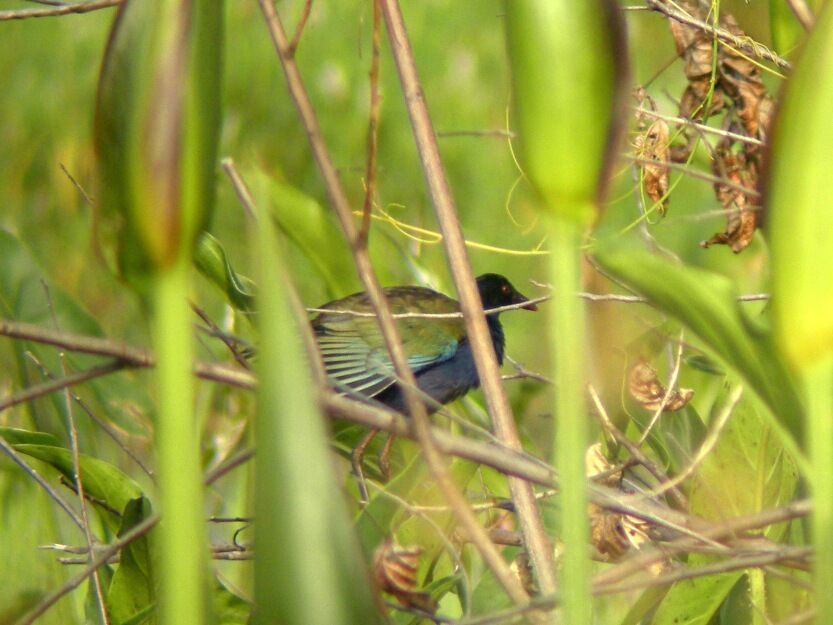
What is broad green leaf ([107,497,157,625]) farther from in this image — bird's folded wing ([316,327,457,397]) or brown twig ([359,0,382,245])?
bird's folded wing ([316,327,457,397])

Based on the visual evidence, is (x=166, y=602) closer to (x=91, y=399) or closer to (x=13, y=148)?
(x=91, y=399)

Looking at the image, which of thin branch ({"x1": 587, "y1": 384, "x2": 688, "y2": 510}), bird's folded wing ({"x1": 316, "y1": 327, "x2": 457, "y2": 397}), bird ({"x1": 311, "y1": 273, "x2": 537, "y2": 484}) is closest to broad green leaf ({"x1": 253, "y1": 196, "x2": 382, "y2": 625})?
thin branch ({"x1": 587, "y1": 384, "x2": 688, "y2": 510})

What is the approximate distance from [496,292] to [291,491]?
2.69m

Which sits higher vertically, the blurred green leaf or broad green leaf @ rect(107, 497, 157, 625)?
the blurred green leaf

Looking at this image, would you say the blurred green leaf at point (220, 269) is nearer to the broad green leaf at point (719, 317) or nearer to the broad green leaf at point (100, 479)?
the broad green leaf at point (100, 479)

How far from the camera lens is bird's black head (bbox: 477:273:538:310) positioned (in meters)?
2.91

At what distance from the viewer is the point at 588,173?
14.9 inches

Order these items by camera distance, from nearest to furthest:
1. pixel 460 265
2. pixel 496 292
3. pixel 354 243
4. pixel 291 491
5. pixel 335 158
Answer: pixel 291 491
pixel 354 243
pixel 460 265
pixel 496 292
pixel 335 158

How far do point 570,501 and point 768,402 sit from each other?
3.9 inches

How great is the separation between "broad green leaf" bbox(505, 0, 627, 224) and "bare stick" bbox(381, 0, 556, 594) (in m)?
0.26

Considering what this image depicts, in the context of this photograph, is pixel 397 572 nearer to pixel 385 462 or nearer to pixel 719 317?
pixel 719 317

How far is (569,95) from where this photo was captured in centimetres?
38

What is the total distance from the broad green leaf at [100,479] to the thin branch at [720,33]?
22.5 inches

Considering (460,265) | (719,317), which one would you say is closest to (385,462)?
(460,265)
